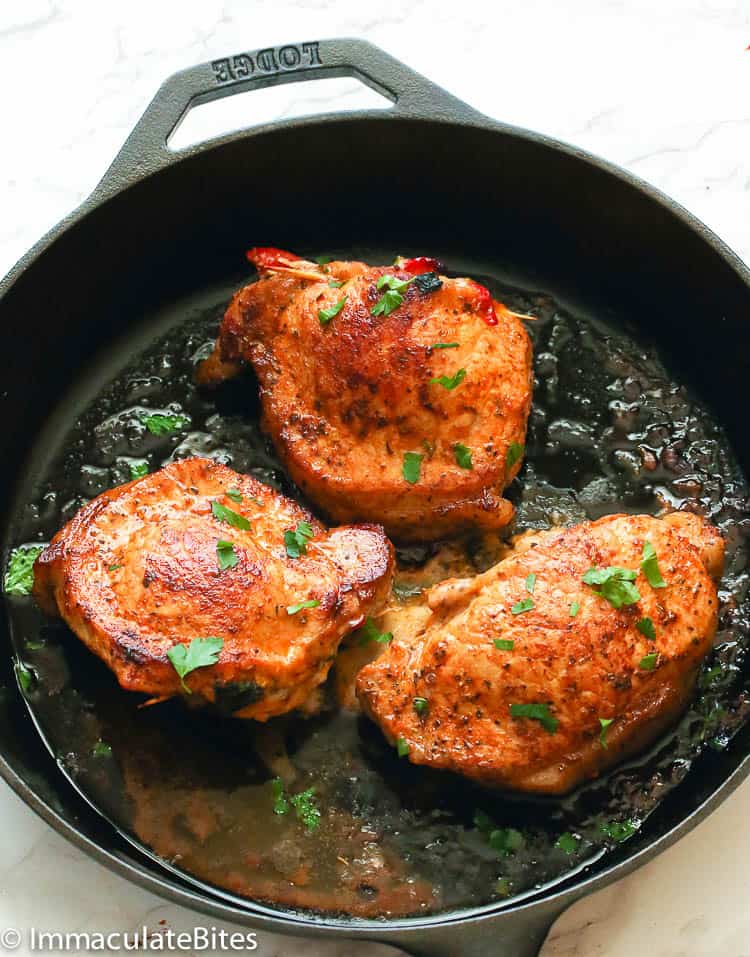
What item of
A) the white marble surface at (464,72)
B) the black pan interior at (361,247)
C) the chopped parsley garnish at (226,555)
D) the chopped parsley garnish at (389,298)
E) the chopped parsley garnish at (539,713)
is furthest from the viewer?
the white marble surface at (464,72)

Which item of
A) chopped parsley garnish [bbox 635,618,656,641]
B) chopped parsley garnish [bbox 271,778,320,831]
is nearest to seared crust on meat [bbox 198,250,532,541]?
chopped parsley garnish [bbox 635,618,656,641]

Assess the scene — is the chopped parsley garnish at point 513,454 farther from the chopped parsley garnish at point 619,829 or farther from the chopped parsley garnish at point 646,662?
the chopped parsley garnish at point 619,829

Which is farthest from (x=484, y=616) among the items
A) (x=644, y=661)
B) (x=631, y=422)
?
(x=631, y=422)

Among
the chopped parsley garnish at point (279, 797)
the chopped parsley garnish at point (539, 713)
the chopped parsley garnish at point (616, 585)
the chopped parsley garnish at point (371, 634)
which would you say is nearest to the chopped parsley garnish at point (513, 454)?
the chopped parsley garnish at point (616, 585)

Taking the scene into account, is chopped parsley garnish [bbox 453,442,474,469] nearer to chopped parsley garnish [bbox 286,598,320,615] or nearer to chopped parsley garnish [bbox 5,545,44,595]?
chopped parsley garnish [bbox 286,598,320,615]

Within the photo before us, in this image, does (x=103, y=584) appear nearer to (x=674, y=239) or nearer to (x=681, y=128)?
(x=674, y=239)

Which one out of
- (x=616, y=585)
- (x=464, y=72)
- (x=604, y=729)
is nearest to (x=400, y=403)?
(x=616, y=585)

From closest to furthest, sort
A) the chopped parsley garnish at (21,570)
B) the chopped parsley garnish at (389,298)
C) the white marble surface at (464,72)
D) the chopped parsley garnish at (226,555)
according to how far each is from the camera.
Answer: the chopped parsley garnish at (226,555)
the chopped parsley garnish at (389,298)
the chopped parsley garnish at (21,570)
the white marble surface at (464,72)
